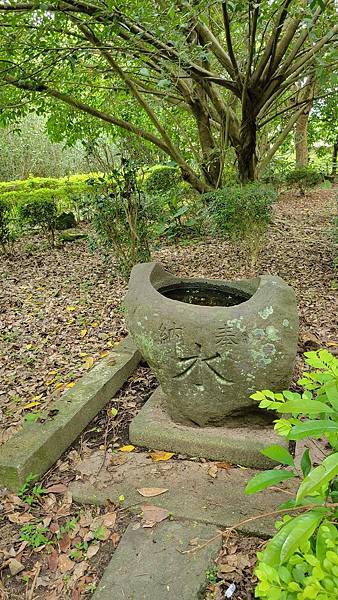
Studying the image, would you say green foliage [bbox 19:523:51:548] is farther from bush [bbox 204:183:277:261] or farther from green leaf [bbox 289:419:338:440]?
bush [bbox 204:183:277:261]

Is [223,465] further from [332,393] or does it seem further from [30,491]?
[332,393]

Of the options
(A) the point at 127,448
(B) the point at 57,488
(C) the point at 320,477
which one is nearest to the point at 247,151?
(A) the point at 127,448

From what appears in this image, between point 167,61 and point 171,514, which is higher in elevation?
point 167,61

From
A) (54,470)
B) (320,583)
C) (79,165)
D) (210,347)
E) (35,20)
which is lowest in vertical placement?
(54,470)

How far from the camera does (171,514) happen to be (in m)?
2.08

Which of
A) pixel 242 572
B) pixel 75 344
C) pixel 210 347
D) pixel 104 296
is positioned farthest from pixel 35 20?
pixel 242 572

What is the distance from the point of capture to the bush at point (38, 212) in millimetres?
7051

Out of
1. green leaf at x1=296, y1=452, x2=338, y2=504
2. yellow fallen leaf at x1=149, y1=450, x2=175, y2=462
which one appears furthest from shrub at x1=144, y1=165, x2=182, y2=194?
green leaf at x1=296, y1=452, x2=338, y2=504

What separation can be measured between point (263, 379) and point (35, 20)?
4.41m

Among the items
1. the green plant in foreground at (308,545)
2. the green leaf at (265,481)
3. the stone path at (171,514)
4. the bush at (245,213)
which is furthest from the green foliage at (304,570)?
the bush at (245,213)

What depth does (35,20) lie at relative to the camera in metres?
4.33

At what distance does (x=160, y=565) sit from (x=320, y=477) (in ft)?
4.57

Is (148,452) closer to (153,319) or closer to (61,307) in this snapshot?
(153,319)

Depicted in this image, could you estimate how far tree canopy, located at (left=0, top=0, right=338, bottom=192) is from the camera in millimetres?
3816
